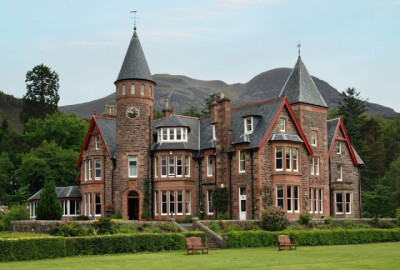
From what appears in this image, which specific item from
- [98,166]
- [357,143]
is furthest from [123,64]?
[357,143]

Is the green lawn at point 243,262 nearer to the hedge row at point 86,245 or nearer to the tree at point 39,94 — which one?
the hedge row at point 86,245

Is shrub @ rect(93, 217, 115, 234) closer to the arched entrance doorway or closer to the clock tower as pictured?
the clock tower

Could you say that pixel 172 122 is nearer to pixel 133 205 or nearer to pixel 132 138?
pixel 132 138

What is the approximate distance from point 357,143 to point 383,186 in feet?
38.3

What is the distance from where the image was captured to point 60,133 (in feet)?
234

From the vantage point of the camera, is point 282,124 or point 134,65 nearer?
Result: point 282,124

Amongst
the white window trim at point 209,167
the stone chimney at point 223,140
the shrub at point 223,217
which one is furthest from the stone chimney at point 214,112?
the shrub at point 223,217

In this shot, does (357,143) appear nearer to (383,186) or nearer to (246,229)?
(383,186)

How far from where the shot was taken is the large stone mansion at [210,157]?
43906mm

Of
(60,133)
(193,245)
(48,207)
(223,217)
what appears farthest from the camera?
(60,133)

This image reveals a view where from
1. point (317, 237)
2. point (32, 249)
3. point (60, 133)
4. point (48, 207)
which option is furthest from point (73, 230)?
point (60, 133)

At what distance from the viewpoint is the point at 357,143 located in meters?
76.4

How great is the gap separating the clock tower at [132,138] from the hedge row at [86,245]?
14.1 meters

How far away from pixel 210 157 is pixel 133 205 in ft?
24.6
